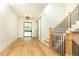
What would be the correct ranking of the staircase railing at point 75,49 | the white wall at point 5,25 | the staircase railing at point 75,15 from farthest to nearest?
the white wall at point 5,25 < the staircase railing at point 75,15 < the staircase railing at point 75,49

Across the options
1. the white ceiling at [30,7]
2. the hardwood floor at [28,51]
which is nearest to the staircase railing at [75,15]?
the white ceiling at [30,7]

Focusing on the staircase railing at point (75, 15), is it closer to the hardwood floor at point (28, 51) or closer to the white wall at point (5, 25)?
the hardwood floor at point (28, 51)

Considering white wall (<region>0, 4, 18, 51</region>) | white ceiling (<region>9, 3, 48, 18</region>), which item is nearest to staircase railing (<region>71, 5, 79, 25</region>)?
white ceiling (<region>9, 3, 48, 18</region>)

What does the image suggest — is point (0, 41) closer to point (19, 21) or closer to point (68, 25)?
point (68, 25)

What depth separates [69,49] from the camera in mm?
3461

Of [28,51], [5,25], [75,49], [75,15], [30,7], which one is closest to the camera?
[75,49]

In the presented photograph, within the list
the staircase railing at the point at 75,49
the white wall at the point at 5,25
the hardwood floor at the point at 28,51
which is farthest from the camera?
the white wall at the point at 5,25

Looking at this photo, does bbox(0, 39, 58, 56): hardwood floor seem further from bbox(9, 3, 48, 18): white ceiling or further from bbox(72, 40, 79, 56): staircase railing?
bbox(9, 3, 48, 18): white ceiling

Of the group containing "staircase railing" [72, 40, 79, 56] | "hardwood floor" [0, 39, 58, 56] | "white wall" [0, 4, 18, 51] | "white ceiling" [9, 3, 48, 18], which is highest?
"white ceiling" [9, 3, 48, 18]

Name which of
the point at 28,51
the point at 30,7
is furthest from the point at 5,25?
the point at 30,7

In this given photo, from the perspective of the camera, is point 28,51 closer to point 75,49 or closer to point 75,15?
point 75,49

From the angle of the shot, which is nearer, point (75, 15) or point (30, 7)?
point (75, 15)

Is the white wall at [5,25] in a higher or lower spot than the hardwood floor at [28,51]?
higher

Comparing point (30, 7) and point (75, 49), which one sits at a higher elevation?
point (30, 7)
